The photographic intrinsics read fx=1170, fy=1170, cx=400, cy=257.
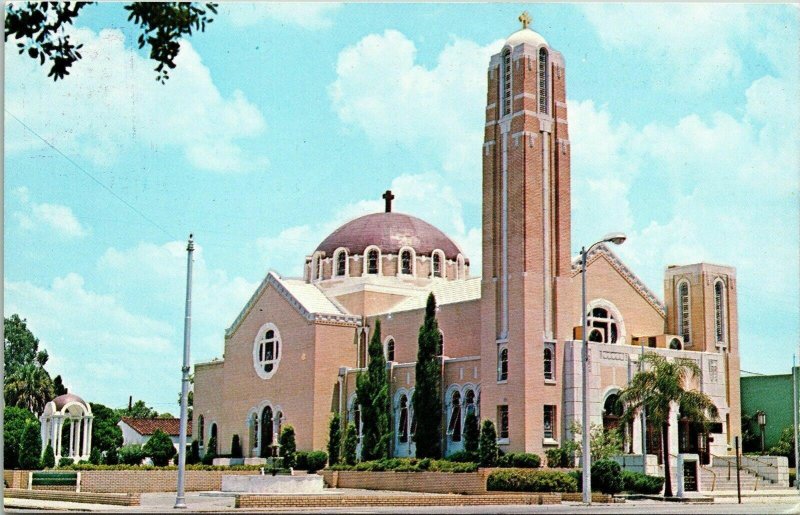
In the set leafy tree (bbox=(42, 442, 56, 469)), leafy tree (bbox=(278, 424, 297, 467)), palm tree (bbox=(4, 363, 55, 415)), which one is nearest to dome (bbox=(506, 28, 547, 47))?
leafy tree (bbox=(278, 424, 297, 467))

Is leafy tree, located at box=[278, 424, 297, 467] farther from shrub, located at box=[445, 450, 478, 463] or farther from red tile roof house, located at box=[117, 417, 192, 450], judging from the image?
red tile roof house, located at box=[117, 417, 192, 450]

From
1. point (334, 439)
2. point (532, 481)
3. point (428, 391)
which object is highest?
point (428, 391)

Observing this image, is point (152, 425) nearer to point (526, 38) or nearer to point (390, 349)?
point (390, 349)

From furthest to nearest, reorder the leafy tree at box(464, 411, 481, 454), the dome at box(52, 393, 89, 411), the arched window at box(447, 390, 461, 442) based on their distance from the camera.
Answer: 1. the dome at box(52, 393, 89, 411)
2. the arched window at box(447, 390, 461, 442)
3. the leafy tree at box(464, 411, 481, 454)

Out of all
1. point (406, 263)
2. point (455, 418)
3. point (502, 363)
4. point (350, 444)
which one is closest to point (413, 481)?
point (502, 363)

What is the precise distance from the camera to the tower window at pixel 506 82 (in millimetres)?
52844

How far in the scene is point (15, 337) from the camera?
301ft

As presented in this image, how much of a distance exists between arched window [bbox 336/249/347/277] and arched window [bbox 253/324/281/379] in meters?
5.07

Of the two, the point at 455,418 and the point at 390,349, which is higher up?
the point at 390,349

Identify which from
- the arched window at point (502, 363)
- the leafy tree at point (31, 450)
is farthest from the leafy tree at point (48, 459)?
the arched window at point (502, 363)

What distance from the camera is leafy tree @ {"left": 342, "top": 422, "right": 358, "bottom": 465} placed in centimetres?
5650

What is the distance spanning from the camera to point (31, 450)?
58.3m

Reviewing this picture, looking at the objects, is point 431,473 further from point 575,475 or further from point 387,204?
point 387,204

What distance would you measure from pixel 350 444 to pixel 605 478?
19060 mm
